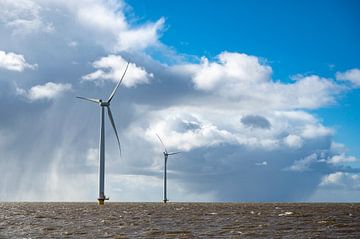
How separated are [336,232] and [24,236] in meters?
23.6

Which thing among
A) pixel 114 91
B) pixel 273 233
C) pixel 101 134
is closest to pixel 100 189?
pixel 101 134

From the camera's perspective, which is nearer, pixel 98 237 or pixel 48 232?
pixel 98 237

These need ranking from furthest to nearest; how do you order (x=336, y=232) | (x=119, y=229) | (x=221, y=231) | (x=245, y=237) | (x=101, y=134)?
1. (x=101, y=134)
2. (x=119, y=229)
3. (x=221, y=231)
4. (x=336, y=232)
5. (x=245, y=237)

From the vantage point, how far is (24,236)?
4438 centimetres

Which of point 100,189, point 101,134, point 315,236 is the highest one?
point 101,134

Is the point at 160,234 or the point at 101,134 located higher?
the point at 101,134

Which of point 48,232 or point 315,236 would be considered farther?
point 48,232

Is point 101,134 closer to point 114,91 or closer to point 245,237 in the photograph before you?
point 114,91

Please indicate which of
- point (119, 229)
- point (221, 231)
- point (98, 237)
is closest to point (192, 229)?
point (221, 231)

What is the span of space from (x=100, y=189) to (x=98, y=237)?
342ft

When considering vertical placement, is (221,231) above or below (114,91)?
below

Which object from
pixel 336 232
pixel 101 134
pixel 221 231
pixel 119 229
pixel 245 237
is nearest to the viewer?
pixel 245 237

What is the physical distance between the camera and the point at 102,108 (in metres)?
146

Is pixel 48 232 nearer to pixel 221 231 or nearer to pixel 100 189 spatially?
pixel 221 231
